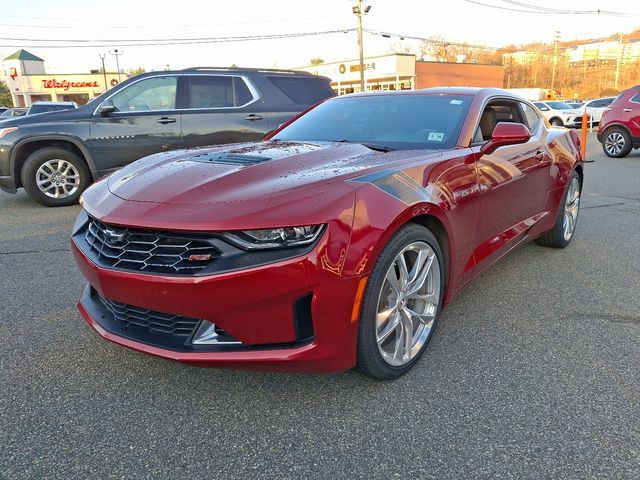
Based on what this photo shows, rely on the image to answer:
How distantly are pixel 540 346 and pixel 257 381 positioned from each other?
1593 mm

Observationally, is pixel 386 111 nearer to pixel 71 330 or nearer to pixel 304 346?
pixel 304 346

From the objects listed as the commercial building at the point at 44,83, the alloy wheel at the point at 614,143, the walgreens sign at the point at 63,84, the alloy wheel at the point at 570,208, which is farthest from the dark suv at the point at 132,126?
the walgreens sign at the point at 63,84

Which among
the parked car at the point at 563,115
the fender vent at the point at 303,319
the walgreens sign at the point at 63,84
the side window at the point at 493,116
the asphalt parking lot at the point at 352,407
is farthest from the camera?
the walgreens sign at the point at 63,84

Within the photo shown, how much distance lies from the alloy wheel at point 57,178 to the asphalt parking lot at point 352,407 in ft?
12.3

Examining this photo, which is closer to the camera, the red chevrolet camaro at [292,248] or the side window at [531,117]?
the red chevrolet camaro at [292,248]

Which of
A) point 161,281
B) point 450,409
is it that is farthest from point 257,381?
point 450,409

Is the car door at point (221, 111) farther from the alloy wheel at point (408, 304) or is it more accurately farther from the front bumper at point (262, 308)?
the front bumper at point (262, 308)

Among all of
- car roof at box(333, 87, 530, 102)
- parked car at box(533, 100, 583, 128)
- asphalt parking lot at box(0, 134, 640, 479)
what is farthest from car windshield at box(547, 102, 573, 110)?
asphalt parking lot at box(0, 134, 640, 479)

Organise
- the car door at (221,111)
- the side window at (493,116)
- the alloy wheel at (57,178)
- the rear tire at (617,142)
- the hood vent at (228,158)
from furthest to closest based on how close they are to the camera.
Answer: the rear tire at (617,142), the car door at (221,111), the alloy wheel at (57,178), the side window at (493,116), the hood vent at (228,158)

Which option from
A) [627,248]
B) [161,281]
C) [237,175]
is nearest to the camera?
[161,281]

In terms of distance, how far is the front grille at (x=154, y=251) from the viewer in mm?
1967

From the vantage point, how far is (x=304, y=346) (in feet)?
6.64

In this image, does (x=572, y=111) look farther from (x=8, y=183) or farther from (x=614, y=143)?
(x=8, y=183)

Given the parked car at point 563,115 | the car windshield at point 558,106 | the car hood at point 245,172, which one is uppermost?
the car hood at point 245,172
